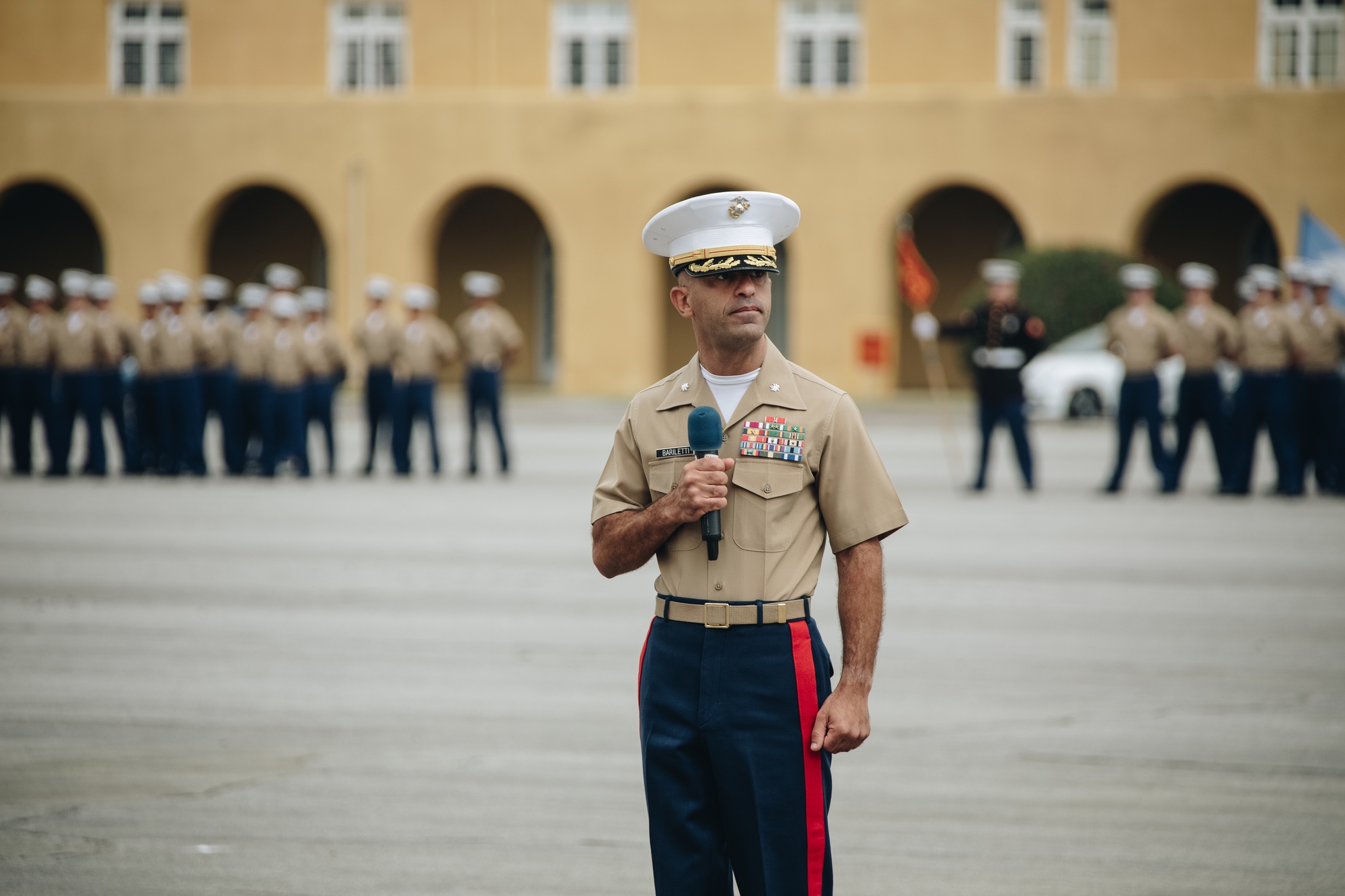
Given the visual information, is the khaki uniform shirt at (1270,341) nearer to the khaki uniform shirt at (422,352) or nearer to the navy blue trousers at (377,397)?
the khaki uniform shirt at (422,352)

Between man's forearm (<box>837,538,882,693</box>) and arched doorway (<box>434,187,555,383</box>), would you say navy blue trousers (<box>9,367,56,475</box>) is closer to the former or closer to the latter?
man's forearm (<box>837,538,882,693</box>)

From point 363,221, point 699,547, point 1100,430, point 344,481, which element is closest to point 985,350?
point 344,481

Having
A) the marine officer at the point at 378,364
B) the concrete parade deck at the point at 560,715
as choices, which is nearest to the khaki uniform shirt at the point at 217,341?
the marine officer at the point at 378,364

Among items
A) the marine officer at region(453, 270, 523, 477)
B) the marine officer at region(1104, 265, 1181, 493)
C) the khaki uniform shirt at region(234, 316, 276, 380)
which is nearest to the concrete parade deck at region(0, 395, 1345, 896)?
the marine officer at region(1104, 265, 1181, 493)

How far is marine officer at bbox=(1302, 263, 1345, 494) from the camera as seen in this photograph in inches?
702

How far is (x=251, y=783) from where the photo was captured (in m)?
6.54

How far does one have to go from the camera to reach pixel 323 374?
2131cm

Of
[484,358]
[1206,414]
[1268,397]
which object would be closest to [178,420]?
[484,358]

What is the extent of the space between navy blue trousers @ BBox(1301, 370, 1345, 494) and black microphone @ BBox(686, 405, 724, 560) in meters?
15.5

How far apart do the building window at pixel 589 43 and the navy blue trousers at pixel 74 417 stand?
18.3m

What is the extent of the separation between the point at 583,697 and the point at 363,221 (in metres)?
Result: 29.9

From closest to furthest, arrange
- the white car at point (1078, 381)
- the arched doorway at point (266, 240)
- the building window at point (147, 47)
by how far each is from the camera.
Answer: the white car at point (1078, 381) → the building window at point (147, 47) → the arched doorway at point (266, 240)

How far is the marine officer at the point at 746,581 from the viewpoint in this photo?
3.73m

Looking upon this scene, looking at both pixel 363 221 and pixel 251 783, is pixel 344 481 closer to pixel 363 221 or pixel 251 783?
pixel 251 783
